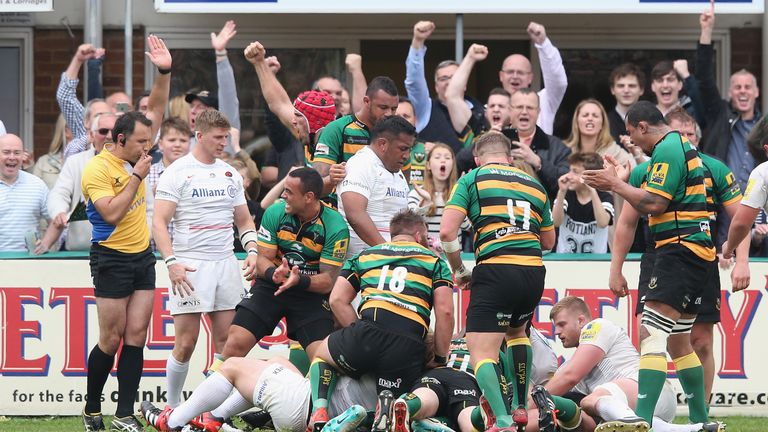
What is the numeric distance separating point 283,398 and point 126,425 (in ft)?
4.83

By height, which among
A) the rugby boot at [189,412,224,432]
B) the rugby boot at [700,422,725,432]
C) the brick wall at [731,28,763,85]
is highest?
the brick wall at [731,28,763,85]

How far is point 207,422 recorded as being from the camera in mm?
8867

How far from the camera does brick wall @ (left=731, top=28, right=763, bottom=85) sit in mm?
14500

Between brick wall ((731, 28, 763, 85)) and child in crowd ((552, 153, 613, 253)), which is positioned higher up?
brick wall ((731, 28, 763, 85))

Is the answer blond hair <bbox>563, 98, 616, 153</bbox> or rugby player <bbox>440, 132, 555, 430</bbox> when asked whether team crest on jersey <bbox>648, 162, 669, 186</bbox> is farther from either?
blond hair <bbox>563, 98, 616, 153</bbox>

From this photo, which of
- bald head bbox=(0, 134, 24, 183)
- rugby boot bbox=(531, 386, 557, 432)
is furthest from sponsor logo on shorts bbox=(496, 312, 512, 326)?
bald head bbox=(0, 134, 24, 183)

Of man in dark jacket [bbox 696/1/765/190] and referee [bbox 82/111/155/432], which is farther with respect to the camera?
man in dark jacket [bbox 696/1/765/190]

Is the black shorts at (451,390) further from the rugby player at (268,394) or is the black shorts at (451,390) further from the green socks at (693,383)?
the green socks at (693,383)

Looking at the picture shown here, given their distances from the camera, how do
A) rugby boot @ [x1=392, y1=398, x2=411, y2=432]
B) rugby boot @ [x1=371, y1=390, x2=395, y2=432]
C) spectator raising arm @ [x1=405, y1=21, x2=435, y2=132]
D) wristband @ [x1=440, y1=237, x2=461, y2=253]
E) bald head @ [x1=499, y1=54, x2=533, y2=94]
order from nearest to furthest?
1. rugby boot @ [x1=392, y1=398, x2=411, y2=432]
2. rugby boot @ [x1=371, y1=390, x2=395, y2=432]
3. wristband @ [x1=440, y1=237, x2=461, y2=253]
4. spectator raising arm @ [x1=405, y1=21, x2=435, y2=132]
5. bald head @ [x1=499, y1=54, x2=533, y2=94]

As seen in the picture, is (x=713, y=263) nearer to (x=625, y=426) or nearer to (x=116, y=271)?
(x=625, y=426)

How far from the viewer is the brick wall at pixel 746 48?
1450cm

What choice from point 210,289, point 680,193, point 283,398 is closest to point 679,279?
point 680,193

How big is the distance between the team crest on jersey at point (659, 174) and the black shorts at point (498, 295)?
947 mm

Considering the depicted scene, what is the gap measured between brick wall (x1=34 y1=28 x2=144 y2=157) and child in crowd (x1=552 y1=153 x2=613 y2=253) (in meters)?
5.08
